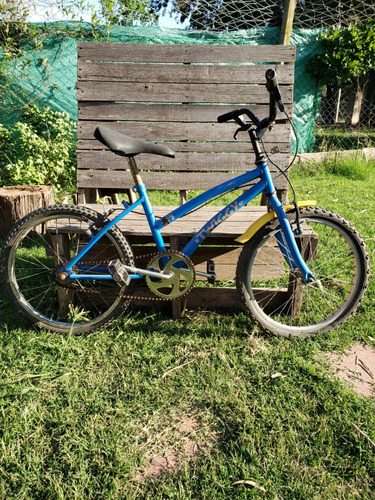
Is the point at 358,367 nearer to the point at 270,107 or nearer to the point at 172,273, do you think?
the point at 172,273

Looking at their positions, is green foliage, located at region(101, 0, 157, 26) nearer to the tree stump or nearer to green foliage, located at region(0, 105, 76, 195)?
green foliage, located at region(0, 105, 76, 195)

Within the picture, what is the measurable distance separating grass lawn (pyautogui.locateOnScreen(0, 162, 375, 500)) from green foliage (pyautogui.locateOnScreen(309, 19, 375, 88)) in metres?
5.31

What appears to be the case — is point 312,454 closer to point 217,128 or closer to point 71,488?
point 71,488

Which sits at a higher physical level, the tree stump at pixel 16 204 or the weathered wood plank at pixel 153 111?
the weathered wood plank at pixel 153 111

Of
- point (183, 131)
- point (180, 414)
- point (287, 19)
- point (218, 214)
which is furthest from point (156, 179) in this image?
point (287, 19)

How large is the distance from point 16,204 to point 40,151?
121 cm

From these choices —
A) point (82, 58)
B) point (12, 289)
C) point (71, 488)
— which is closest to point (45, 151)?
point (82, 58)

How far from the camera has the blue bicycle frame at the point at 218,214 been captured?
224 cm

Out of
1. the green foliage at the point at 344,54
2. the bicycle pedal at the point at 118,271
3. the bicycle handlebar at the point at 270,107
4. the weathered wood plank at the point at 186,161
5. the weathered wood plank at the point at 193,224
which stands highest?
the green foliage at the point at 344,54

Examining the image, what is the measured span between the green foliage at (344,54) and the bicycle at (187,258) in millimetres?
5115

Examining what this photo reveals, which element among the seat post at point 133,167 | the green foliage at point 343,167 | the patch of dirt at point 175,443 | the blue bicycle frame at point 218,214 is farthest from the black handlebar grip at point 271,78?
the green foliage at point 343,167

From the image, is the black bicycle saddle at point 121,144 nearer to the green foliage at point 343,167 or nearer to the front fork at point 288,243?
the front fork at point 288,243

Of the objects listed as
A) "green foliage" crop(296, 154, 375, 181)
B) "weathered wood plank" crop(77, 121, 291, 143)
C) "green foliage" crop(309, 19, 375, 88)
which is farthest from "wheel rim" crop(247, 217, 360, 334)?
"green foliage" crop(309, 19, 375, 88)

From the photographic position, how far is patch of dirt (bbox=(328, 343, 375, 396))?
6.82 ft
